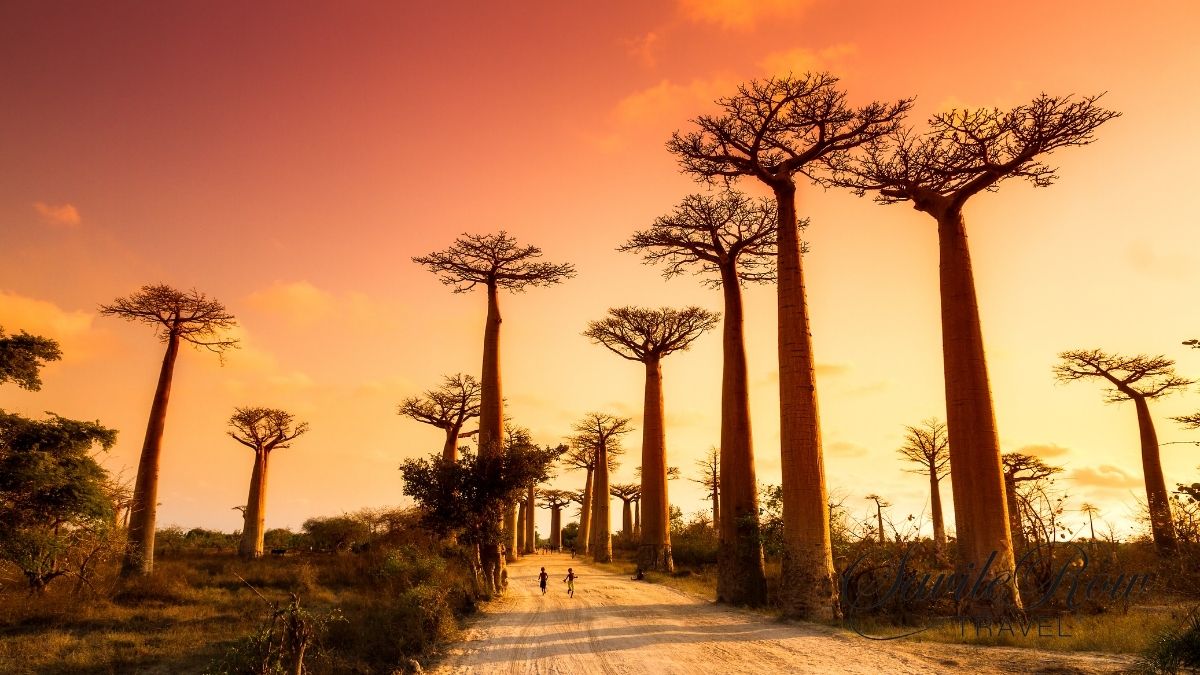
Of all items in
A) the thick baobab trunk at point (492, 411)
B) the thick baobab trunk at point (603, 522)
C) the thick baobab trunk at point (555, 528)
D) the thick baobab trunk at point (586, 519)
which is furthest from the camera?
the thick baobab trunk at point (555, 528)

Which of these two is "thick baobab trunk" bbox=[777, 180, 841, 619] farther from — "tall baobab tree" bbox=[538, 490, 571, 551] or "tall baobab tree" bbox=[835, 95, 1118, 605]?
"tall baobab tree" bbox=[538, 490, 571, 551]

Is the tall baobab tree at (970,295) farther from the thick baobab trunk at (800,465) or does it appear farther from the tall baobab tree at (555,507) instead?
the tall baobab tree at (555,507)

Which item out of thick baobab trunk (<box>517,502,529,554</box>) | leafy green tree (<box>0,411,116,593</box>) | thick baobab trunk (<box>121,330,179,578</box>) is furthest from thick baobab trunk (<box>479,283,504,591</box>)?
thick baobab trunk (<box>517,502,529,554</box>)

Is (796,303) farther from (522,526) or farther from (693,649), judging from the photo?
(522,526)

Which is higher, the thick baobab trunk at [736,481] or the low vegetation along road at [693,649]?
the thick baobab trunk at [736,481]

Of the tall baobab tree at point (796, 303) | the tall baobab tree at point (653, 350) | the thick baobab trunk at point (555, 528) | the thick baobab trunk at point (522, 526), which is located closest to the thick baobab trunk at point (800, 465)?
the tall baobab tree at point (796, 303)

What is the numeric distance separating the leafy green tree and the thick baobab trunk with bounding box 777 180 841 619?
552 inches

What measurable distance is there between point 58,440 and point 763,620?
14359 mm

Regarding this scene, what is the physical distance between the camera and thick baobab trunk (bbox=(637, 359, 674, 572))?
26016 millimetres

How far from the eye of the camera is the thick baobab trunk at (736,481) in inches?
626

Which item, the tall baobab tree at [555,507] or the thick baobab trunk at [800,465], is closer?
the thick baobab trunk at [800,465]

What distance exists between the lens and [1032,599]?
13188 millimetres

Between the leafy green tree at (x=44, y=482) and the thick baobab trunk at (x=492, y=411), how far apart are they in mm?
8673

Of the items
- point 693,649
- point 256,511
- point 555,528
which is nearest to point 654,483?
point 693,649
